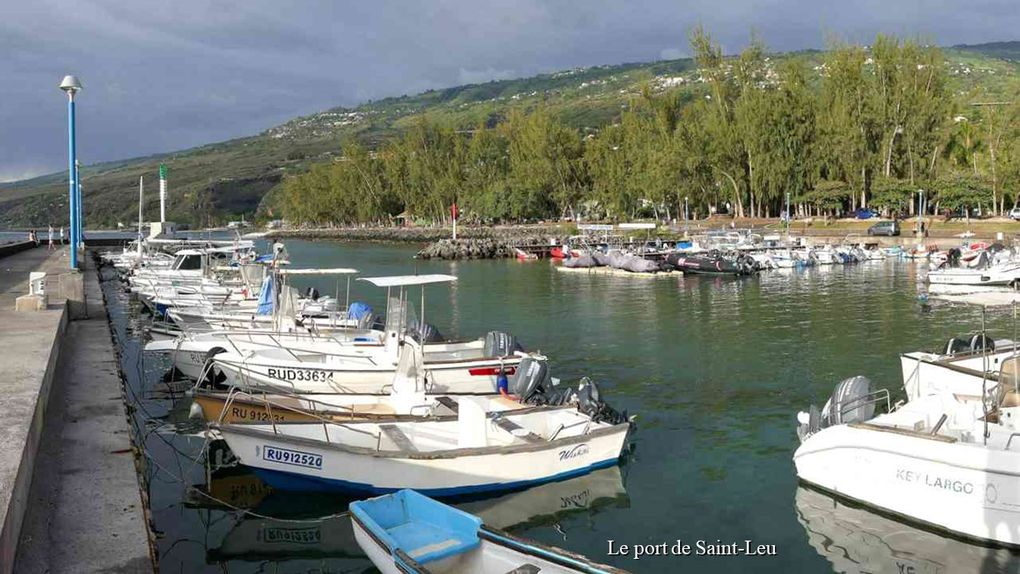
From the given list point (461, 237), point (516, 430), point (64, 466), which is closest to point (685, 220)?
point (461, 237)

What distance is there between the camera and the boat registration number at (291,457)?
13.0 m

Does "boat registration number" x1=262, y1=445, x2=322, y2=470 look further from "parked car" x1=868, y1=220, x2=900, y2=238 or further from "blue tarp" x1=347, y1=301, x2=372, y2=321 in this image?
"parked car" x1=868, y1=220, x2=900, y2=238

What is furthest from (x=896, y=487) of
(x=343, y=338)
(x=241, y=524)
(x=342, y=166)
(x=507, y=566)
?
(x=342, y=166)

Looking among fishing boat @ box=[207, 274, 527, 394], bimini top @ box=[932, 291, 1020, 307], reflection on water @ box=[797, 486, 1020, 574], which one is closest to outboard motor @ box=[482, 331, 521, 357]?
fishing boat @ box=[207, 274, 527, 394]

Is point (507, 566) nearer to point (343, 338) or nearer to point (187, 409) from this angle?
point (187, 409)

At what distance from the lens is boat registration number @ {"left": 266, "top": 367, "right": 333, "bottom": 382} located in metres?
19.1

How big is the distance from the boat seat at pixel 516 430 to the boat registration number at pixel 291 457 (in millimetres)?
3139

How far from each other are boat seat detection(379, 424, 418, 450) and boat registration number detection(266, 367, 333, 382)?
17.1 feet

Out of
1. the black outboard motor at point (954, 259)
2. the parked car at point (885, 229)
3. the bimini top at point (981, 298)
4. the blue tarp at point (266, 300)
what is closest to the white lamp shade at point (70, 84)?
the blue tarp at point (266, 300)

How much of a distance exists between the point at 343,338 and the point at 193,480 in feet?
28.7

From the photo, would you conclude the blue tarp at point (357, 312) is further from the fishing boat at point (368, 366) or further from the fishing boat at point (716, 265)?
the fishing boat at point (716, 265)

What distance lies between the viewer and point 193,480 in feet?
47.9

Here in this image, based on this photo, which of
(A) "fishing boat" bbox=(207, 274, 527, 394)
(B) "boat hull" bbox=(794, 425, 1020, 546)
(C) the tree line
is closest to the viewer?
(B) "boat hull" bbox=(794, 425, 1020, 546)

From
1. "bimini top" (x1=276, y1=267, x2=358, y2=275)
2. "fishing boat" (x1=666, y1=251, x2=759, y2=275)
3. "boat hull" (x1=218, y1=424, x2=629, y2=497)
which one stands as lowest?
"boat hull" (x1=218, y1=424, x2=629, y2=497)
